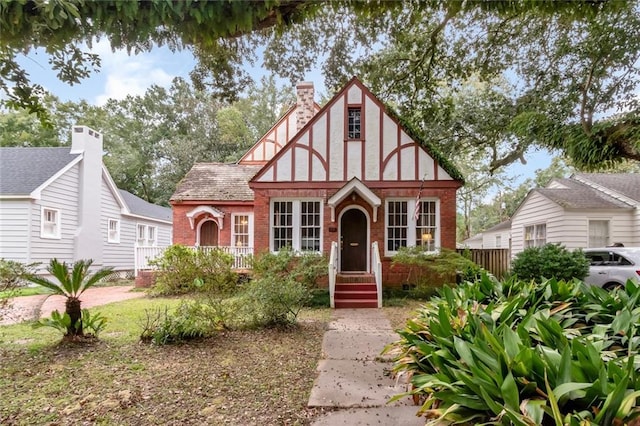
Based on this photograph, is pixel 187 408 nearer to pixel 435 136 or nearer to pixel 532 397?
pixel 532 397

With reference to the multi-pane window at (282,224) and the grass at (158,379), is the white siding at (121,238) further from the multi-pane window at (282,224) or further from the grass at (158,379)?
the grass at (158,379)

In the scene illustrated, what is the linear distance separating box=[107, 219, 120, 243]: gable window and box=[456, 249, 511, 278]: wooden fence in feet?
44.6

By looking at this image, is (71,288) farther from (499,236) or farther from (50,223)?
(499,236)

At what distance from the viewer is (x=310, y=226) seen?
10.9 m

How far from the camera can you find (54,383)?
3.79 meters

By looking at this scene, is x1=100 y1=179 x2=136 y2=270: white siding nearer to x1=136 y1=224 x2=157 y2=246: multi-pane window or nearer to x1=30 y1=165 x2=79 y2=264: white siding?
x1=136 y1=224 x2=157 y2=246: multi-pane window

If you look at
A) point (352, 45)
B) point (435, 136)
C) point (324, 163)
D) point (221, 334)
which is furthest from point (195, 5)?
point (435, 136)

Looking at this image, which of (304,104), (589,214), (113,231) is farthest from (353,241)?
(113,231)

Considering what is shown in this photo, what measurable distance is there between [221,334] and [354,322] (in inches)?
109

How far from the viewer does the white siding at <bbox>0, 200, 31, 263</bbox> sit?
9977 millimetres

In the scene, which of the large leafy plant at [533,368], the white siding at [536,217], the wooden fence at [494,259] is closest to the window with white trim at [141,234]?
the wooden fence at [494,259]

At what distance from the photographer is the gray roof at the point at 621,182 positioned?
12.3 meters

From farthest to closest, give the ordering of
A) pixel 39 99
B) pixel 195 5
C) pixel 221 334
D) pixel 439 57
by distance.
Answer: pixel 439 57, pixel 221 334, pixel 39 99, pixel 195 5

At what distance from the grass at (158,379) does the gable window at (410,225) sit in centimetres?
534
